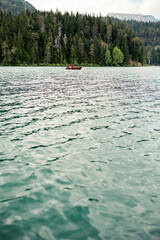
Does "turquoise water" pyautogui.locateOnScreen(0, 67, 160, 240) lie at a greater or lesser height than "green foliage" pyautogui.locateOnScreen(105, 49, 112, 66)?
lesser

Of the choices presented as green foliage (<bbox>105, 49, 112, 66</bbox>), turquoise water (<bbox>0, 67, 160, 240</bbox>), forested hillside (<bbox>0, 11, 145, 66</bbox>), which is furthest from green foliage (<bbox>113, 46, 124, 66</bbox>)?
turquoise water (<bbox>0, 67, 160, 240</bbox>)

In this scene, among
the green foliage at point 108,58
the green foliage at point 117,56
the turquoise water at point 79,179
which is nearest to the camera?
the turquoise water at point 79,179

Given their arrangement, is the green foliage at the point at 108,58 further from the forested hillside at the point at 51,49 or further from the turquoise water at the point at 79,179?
the turquoise water at the point at 79,179

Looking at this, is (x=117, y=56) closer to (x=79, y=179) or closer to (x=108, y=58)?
(x=108, y=58)

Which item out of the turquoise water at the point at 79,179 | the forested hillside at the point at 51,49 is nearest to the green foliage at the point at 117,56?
the forested hillside at the point at 51,49

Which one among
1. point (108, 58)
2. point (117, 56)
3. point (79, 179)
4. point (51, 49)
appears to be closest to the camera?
point (79, 179)

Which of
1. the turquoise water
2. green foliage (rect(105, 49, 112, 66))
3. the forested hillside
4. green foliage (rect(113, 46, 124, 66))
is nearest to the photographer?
the turquoise water

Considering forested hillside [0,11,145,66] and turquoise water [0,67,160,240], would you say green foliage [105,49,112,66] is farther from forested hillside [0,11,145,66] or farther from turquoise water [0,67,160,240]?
turquoise water [0,67,160,240]

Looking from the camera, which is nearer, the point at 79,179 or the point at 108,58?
the point at 79,179

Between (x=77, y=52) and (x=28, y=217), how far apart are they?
615 feet

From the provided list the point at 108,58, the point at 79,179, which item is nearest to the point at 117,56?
the point at 108,58

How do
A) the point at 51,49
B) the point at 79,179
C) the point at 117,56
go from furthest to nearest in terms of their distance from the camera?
the point at 51,49
the point at 117,56
the point at 79,179

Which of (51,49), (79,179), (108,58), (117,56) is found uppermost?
(51,49)

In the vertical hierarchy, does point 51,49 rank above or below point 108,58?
above
